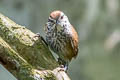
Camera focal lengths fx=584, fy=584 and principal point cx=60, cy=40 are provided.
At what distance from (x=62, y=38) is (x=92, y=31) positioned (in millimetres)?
5984

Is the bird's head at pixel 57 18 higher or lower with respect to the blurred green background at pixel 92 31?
lower

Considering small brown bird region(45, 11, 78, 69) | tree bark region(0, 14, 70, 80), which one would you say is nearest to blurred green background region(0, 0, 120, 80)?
small brown bird region(45, 11, 78, 69)

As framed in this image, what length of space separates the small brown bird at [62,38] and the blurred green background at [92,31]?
4805 millimetres

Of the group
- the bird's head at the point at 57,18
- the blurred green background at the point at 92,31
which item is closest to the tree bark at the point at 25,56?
the bird's head at the point at 57,18

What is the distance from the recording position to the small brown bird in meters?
4.98

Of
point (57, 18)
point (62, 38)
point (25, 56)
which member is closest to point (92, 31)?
point (62, 38)

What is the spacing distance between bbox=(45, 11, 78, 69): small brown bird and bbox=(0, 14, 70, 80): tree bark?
1.66 ft

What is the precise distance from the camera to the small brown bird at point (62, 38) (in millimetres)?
4984

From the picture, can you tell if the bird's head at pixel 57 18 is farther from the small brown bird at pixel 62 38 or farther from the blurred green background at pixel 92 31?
the blurred green background at pixel 92 31

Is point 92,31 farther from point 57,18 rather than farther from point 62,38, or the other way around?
point 57,18

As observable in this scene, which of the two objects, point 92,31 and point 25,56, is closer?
point 25,56

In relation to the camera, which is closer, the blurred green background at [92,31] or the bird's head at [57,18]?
the bird's head at [57,18]

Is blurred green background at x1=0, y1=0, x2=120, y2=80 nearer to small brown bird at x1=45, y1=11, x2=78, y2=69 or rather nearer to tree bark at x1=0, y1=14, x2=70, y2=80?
small brown bird at x1=45, y1=11, x2=78, y2=69

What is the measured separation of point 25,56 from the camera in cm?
424
